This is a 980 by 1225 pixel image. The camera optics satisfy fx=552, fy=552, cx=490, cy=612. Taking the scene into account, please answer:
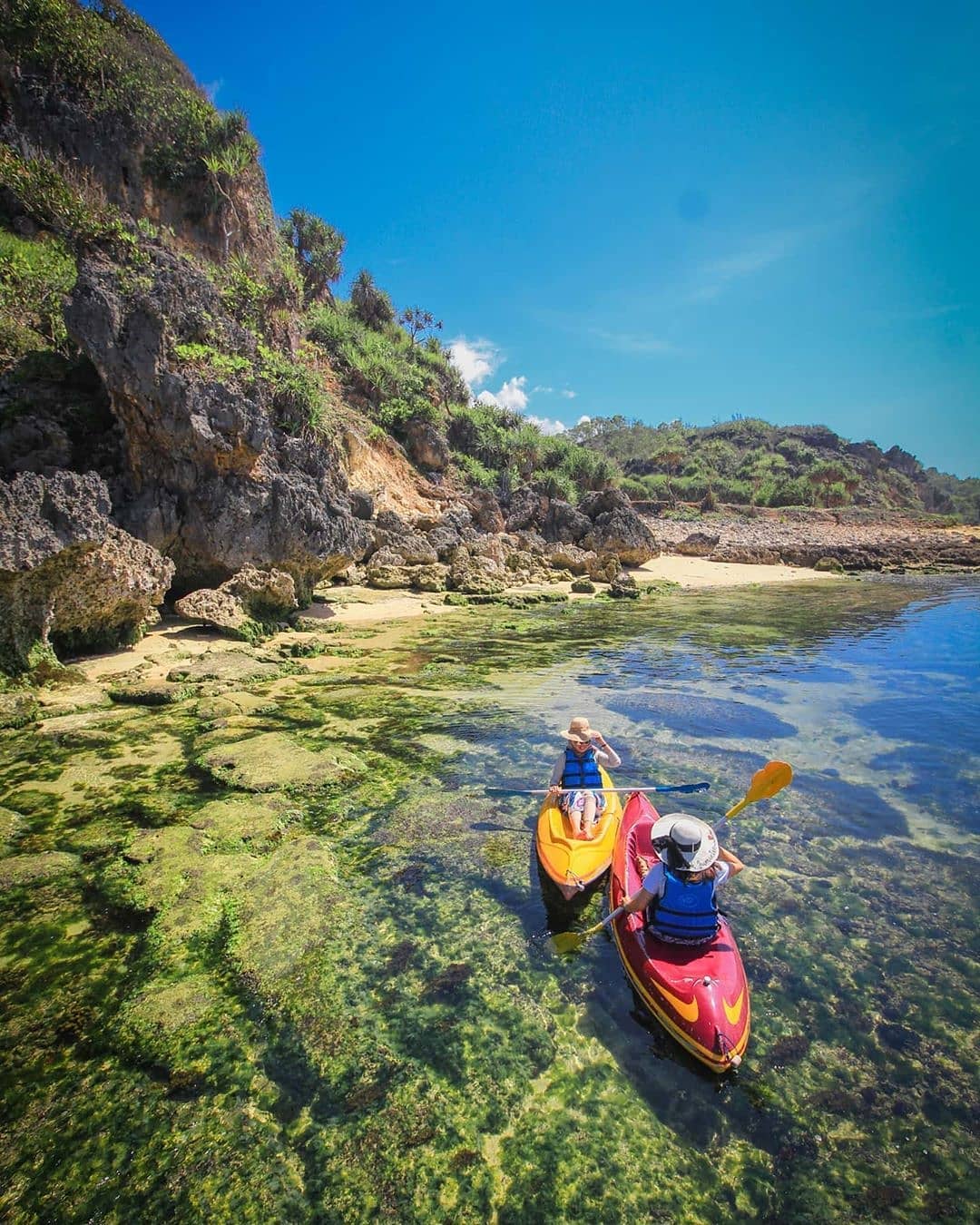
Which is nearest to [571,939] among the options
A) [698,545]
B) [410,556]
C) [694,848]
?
[694,848]

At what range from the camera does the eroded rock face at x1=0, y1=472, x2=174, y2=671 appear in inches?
360

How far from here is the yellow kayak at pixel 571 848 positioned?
5434mm

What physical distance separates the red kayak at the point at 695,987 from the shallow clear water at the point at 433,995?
240 millimetres

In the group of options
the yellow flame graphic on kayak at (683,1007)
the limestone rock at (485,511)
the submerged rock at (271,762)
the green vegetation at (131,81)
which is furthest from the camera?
the limestone rock at (485,511)

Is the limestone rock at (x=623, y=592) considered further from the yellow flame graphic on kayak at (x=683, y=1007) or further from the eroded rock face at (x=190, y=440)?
the yellow flame graphic on kayak at (x=683, y=1007)

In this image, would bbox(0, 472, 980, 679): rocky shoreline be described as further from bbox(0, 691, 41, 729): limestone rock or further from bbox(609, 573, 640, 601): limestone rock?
bbox(0, 691, 41, 729): limestone rock

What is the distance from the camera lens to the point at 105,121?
20.5 m

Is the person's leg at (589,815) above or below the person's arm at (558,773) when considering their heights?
below

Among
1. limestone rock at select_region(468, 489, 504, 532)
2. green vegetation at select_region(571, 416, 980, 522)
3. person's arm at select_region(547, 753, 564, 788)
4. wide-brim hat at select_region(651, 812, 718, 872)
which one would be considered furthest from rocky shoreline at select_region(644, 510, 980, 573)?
wide-brim hat at select_region(651, 812, 718, 872)

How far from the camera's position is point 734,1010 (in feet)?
12.8

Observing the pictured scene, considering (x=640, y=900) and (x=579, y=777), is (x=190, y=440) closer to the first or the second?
(x=579, y=777)

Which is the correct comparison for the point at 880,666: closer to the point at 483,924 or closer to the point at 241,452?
the point at 483,924

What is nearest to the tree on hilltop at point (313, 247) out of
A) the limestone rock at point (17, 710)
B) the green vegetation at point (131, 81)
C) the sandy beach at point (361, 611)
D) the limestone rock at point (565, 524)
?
the green vegetation at point (131, 81)

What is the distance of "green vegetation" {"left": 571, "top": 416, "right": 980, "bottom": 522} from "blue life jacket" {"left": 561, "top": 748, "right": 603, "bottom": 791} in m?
55.9
